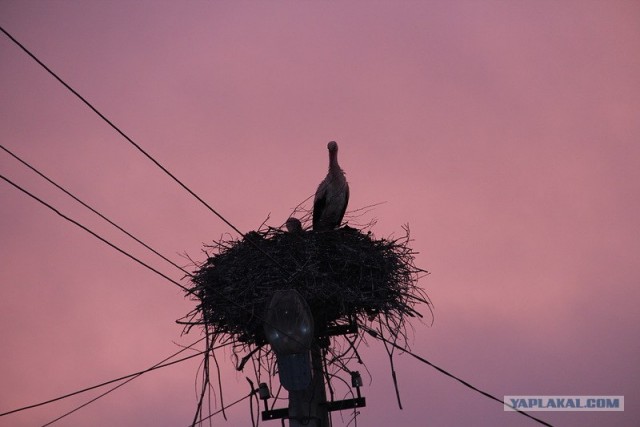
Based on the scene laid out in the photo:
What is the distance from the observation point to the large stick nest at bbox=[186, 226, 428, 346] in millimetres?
7230

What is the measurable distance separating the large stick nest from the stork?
126 cm

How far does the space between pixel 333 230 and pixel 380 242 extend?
17.8 inches

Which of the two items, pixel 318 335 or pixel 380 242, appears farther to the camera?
pixel 380 242

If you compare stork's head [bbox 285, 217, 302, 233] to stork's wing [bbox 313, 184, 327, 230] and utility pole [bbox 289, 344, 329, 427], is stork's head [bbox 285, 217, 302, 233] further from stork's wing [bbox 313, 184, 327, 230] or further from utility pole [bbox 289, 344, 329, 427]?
utility pole [bbox 289, 344, 329, 427]

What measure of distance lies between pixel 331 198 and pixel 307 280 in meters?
2.05

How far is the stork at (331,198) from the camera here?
9156 millimetres

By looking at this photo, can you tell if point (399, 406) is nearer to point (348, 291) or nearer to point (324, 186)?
point (348, 291)

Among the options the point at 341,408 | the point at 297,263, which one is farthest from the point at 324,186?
the point at 341,408

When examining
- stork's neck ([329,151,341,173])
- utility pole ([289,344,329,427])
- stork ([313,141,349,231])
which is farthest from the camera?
stork's neck ([329,151,341,173])

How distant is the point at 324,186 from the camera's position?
30.6ft

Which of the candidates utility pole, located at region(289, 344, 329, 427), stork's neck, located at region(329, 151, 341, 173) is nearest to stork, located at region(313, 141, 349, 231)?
stork's neck, located at region(329, 151, 341, 173)

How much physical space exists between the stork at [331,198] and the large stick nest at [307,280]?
1.26 m

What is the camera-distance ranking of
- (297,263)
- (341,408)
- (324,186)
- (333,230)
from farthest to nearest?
(324,186) < (333,230) < (297,263) < (341,408)

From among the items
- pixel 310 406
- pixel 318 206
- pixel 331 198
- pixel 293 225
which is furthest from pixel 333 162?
pixel 310 406
